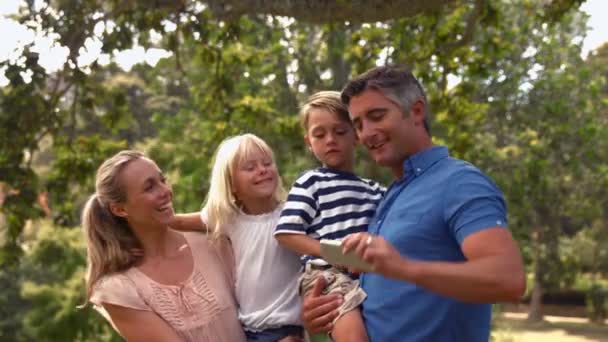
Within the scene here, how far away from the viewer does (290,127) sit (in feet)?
38.3

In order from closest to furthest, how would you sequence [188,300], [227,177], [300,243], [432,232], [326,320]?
[432,232] → [326,320] → [300,243] → [188,300] → [227,177]

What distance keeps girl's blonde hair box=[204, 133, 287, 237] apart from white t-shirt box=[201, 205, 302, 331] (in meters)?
0.07

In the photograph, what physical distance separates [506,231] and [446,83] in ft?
23.3

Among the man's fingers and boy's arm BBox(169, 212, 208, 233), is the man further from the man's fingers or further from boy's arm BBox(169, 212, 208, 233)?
boy's arm BBox(169, 212, 208, 233)

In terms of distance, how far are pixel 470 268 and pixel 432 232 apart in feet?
0.86

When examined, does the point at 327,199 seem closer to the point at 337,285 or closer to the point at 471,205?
the point at 337,285

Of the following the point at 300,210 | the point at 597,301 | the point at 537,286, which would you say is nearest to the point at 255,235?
the point at 300,210

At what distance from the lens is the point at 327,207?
2936 mm

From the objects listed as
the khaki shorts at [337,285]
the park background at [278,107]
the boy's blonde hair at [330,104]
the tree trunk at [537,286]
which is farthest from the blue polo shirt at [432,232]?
the tree trunk at [537,286]

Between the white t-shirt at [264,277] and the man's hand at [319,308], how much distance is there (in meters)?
0.25

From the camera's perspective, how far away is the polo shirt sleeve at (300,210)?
9.58 ft

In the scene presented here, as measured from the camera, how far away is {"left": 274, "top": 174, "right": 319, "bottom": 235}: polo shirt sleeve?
2.92 m

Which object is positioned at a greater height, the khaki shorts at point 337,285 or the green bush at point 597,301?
the khaki shorts at point 337,285

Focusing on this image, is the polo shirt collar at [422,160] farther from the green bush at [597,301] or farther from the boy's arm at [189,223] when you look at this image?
the green bush at [597,301]
